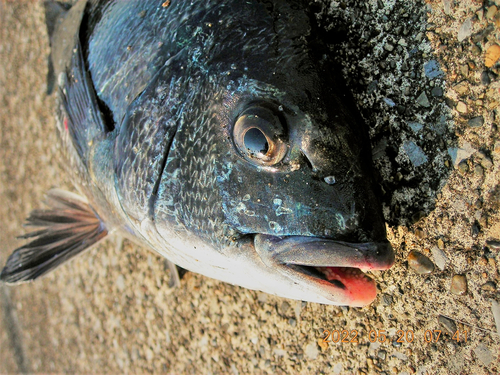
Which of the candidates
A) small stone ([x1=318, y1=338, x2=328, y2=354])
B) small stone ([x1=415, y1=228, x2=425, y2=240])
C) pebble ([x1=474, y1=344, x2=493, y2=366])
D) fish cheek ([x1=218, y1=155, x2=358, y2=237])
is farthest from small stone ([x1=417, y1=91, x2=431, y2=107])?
small stone ([x1=318, y1=338, x2=328, y2=354])

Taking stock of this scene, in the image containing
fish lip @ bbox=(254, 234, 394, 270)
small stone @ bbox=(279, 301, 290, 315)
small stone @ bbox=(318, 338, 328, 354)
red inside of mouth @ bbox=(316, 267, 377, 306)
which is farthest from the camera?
small stone @ bbox=(279, 301, 290, 315)

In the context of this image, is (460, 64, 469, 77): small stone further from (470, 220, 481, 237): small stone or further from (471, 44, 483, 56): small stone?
(470, 220, 481, 237): small stone

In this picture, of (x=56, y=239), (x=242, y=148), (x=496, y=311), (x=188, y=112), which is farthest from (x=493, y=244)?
(x=56, y=239)

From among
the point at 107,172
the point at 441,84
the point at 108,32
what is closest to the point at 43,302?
the point at 107,172

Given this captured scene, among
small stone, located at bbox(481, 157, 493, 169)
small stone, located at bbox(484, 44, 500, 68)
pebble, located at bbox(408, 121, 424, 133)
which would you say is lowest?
small stone, located at bbox(481, 157, 493, 169)

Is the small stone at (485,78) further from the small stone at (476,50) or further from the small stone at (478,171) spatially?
the small stone at (478,171)
